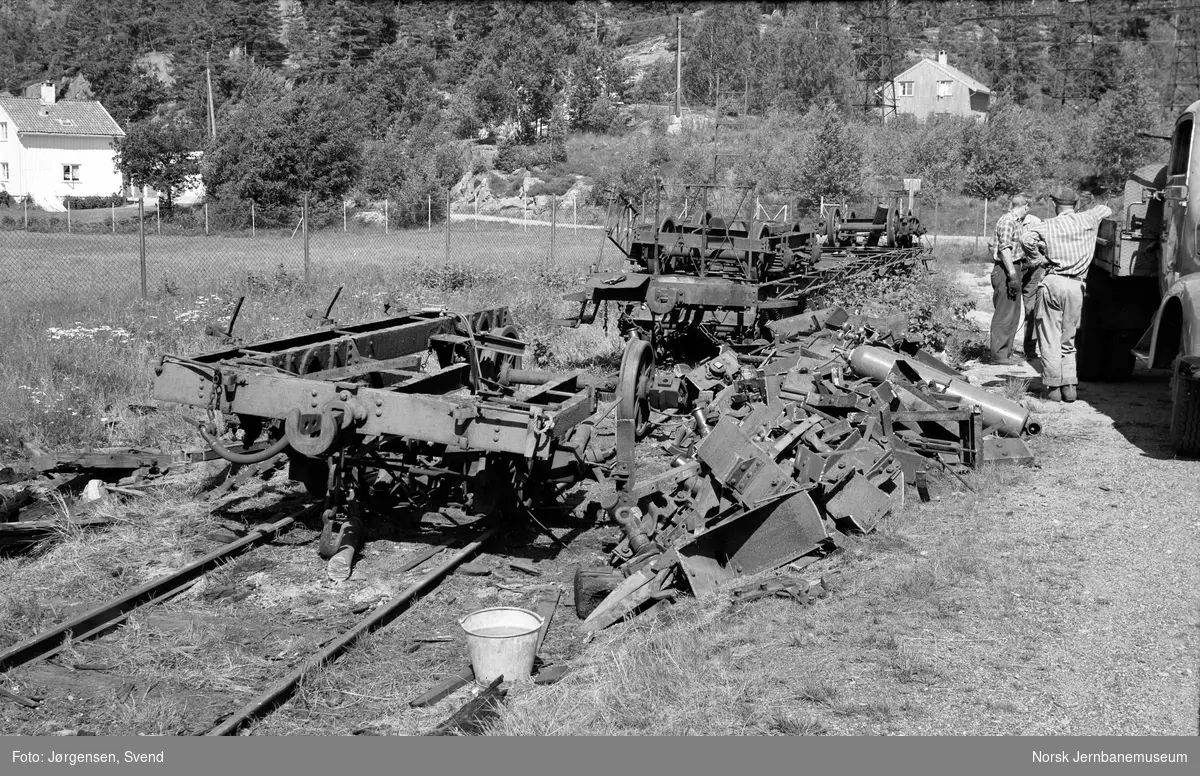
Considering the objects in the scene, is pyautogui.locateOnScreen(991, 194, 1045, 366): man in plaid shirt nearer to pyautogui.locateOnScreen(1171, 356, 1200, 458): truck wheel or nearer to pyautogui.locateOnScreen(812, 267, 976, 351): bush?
pyautogui.locateOnScreen(812, 267, 976, 351): bush

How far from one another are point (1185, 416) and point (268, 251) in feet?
79.1

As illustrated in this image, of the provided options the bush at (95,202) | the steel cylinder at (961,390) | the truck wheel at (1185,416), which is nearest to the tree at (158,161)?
the bush at (95,202)

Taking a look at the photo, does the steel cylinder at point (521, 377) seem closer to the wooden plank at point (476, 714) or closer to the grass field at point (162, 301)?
the grass field at point (162, 301)

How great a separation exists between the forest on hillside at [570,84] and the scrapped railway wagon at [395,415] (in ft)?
74.7

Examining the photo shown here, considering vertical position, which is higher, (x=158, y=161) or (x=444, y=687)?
(x=158, y=161)

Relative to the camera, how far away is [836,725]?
4.45 m

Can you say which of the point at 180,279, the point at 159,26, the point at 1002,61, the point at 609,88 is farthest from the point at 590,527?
the point at 159,26

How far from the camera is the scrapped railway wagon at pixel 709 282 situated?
12375 mm

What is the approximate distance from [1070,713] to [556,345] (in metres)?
11.5

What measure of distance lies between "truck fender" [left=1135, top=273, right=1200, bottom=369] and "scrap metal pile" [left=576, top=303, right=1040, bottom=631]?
129cm

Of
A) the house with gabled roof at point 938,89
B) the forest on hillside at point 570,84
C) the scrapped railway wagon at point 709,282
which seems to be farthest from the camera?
the house with gabled roof at point 938,89

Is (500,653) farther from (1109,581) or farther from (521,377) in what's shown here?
(521,377)

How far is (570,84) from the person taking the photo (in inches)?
3061

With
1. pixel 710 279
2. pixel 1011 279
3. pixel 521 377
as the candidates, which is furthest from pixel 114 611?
pixel 1011 279
